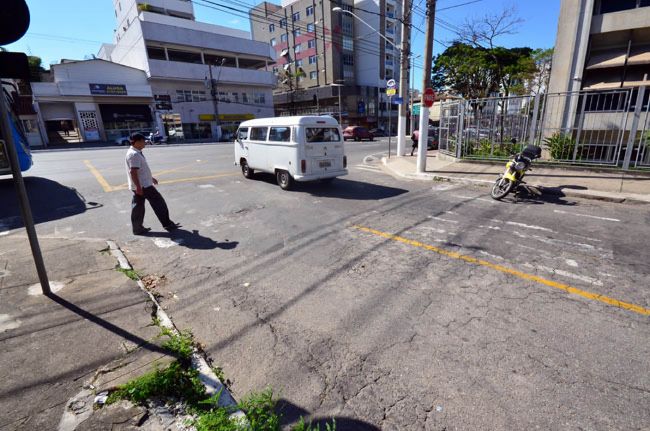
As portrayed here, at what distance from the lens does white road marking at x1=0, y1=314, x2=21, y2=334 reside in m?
3.03

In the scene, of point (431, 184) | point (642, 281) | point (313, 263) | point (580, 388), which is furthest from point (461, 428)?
point (431, 184)

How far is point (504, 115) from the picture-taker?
12.3 meters

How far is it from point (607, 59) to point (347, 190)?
1364 cm

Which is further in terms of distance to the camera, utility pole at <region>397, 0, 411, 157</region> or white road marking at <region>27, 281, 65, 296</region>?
utility pole at <region>397, 0, 411, 157</region>

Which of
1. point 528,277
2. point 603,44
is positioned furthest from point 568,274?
point 603,44

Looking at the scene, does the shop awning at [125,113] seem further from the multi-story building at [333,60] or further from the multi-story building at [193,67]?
the multi-story building at [333,60]

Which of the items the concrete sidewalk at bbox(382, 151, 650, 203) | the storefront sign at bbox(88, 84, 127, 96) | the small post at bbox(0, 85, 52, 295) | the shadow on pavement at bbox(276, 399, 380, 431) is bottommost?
the shadow on pavement at bbox(276, 399, 380, 431)

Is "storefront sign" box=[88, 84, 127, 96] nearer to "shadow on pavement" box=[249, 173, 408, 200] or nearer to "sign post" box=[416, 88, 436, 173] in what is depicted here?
"shadow on pavement" box=[249, 173, 408, 200]

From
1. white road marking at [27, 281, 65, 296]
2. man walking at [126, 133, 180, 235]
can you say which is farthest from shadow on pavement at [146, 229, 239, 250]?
white road marking at [27, 281, 65, 296]

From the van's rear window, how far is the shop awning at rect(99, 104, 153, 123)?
130 ft

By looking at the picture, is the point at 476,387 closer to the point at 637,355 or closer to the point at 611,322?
the point at 637,355

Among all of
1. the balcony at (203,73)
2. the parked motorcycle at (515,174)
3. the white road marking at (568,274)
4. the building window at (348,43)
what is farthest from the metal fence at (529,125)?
the building window at (348,43)

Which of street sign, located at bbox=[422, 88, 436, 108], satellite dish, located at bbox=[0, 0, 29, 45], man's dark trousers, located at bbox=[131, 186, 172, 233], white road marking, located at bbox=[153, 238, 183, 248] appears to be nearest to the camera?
satellite dish, located at bbox=[0, 0, 29, 45]

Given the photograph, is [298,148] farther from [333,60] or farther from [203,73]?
[333,60]
